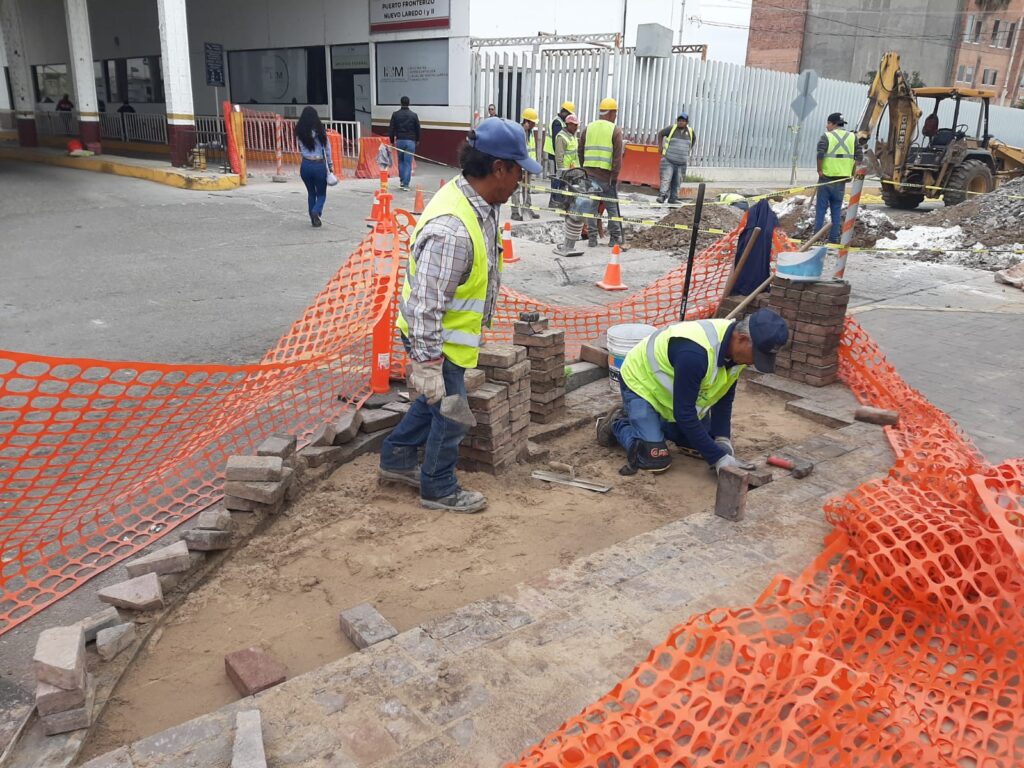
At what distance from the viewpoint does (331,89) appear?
23.5m

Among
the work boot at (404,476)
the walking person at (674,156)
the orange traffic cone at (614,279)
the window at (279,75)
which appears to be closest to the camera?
the work boot at (404,476)

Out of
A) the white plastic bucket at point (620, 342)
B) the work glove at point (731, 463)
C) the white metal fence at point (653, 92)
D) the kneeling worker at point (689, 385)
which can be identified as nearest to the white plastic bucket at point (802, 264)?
the white plastic bucket at point (620, 342)

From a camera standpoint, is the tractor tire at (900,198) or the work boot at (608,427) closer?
the work boot at (608,427)

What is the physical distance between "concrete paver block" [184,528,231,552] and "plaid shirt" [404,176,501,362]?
1252 millimetres

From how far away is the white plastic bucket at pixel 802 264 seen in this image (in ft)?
19.4

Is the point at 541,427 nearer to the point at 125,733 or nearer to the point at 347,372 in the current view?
the point at 347,372

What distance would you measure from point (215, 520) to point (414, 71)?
19935 millimetres

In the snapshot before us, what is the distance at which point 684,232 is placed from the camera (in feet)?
41.5

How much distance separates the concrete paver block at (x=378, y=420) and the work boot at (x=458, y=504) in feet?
2.71

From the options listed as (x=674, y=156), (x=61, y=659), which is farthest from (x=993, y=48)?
(x=61, y=659)

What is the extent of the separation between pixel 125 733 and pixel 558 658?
5.08 ft

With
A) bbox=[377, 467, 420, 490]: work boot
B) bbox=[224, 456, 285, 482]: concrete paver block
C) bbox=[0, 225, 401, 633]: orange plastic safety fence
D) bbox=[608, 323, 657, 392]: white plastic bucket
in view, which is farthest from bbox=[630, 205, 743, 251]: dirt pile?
bbox=[224, 456, 285, 482]: concrete paver block

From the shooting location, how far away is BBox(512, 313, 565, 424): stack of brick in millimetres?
Answer: 5133

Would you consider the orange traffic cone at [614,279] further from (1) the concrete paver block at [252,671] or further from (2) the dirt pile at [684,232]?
(1) the concrete paver block at [252,671]
